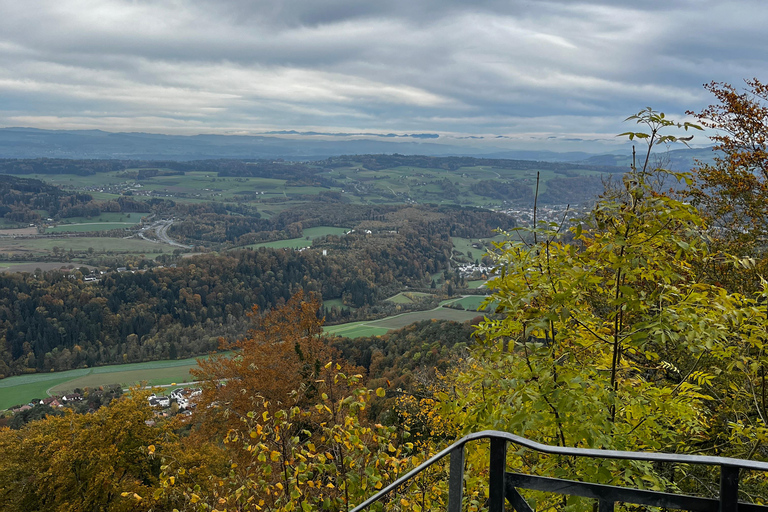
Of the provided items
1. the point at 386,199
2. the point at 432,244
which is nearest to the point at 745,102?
the point at 432,244

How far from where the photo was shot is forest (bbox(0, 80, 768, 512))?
10.8ft

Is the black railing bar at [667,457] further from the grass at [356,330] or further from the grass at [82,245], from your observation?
the grass at [82,245]

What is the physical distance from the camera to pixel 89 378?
59.9m

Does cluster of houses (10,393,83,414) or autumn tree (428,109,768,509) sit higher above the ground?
autumn tree (428,109,768,509)

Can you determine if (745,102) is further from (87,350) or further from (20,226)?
(20,226)

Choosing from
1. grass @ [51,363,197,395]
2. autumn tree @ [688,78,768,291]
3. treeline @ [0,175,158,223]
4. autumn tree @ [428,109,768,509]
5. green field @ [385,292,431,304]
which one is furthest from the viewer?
treeline @ [0,175,158,223]

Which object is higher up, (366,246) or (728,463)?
(728,463)

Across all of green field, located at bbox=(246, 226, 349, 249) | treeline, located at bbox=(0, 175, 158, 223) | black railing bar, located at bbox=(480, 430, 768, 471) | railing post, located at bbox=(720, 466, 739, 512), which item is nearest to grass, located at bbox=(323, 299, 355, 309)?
green field, located at bbox=(246, 226, 349, 249)

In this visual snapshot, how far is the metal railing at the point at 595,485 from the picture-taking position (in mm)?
1536

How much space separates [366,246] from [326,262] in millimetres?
15578

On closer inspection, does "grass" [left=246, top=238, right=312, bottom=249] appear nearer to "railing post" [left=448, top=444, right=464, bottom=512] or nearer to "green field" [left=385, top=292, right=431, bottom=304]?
"green field" [left=385, top=292, right=431, bottom=304]

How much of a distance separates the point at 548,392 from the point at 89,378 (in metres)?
70.1

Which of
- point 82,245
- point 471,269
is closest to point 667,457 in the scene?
point 471,269

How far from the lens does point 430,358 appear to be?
36188mm
